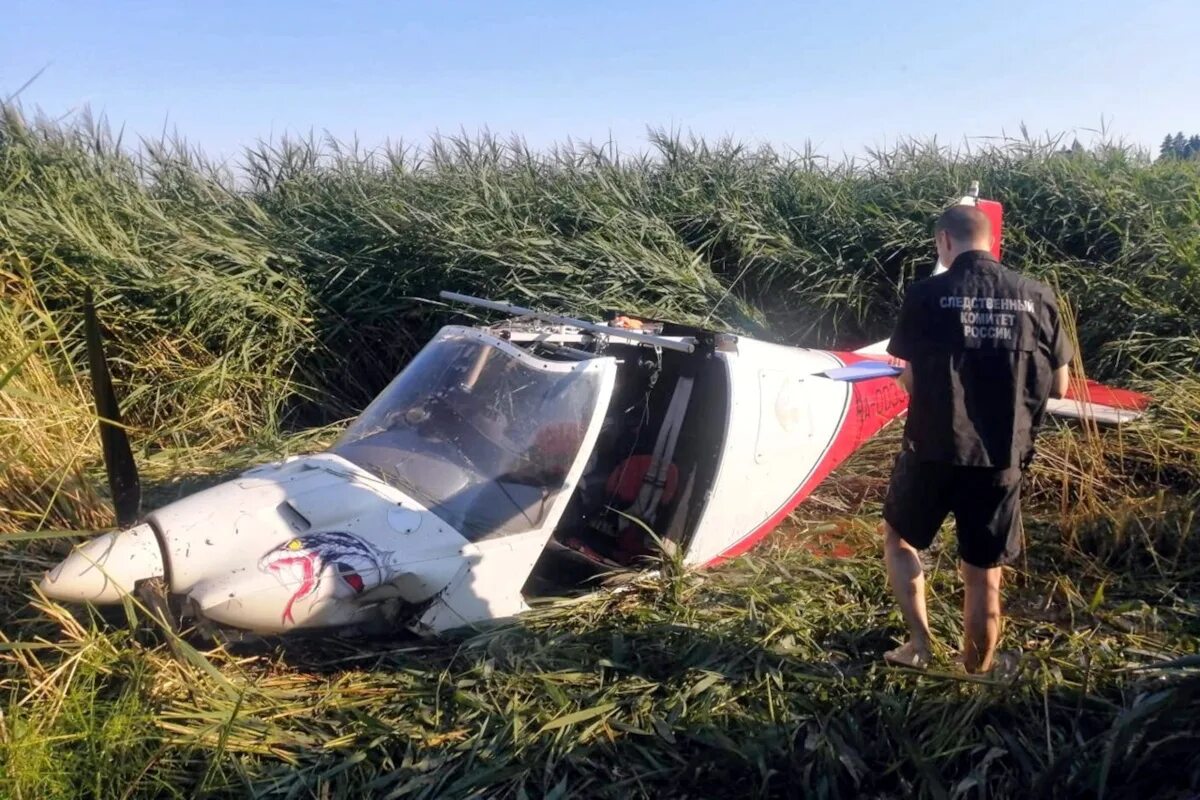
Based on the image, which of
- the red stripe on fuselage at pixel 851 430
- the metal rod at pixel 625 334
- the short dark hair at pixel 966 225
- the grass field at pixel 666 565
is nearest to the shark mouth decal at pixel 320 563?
the grass field at pixel 666 565

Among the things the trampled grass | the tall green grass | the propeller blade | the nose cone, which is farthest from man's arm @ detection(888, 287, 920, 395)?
the tall green grass

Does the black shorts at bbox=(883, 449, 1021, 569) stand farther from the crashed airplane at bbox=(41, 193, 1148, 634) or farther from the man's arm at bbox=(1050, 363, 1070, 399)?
the crashed airplane at bbox=(41, 193, 1148, 634)

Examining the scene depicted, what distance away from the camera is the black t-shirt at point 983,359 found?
3051 mm

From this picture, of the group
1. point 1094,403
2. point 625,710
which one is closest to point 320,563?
point 625,710

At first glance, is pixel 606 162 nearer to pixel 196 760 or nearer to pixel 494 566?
pixel 494 566

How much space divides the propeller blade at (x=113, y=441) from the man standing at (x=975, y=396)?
292cm

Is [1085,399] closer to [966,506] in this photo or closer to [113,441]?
[966,506]

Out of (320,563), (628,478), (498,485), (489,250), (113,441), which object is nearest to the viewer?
(320,563)

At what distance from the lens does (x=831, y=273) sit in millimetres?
7930

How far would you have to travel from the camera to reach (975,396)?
308cm

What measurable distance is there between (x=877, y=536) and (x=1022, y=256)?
153 inches

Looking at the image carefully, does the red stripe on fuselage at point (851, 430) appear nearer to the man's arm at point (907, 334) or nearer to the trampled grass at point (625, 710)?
the trampled grass at point (625, 710)

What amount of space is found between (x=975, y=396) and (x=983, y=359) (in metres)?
0.12

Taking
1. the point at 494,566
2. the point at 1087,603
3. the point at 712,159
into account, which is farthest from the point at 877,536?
the point at 712,159
